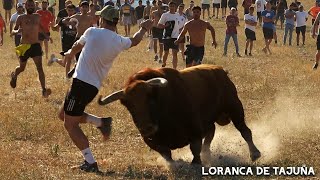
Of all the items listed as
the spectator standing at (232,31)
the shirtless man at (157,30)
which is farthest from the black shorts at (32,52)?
the spectator standing at (232,31)

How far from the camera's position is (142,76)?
7.66 metres

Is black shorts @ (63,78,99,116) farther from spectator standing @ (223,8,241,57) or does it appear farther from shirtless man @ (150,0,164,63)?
spectator standing @ (223,8,241,57)

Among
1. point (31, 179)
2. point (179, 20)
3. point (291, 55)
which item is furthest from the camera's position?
point (291, 55)

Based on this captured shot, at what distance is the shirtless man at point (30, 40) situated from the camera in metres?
13.3

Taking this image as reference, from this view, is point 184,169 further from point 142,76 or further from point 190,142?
point 142,76

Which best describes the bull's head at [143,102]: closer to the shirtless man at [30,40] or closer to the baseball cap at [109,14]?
the baseball cap at [109,14]

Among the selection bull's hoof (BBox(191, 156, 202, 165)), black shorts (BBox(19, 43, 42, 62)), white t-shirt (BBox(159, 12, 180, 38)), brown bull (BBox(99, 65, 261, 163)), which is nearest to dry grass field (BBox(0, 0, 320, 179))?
bull's hoof (BBox(191, 156, 202, 165))

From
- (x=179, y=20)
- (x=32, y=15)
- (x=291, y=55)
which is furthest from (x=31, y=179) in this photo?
(x=291, y=55)

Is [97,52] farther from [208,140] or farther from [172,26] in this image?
[172,26]

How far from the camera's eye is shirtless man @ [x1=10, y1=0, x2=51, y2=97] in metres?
13.3

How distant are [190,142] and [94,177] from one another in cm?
120

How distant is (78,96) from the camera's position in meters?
7.73

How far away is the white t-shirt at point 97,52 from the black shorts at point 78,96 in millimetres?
55

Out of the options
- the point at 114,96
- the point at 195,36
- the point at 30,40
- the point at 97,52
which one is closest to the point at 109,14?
the point at 97,52
